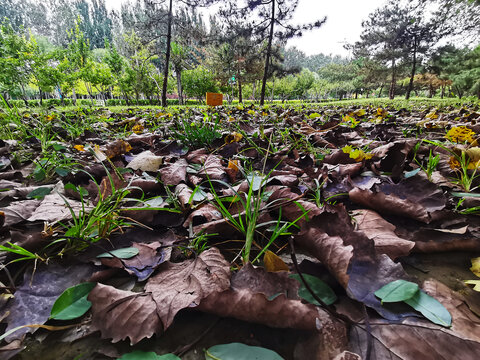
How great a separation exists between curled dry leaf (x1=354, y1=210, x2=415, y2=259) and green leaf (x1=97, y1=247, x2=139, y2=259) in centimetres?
58

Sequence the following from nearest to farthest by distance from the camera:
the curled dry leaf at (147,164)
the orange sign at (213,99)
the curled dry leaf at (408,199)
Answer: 1. the curled dry leaf at (408,199)
2. the curled dry leaf at (147,164)
3. the orange sign at (213,99)

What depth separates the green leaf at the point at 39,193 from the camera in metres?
0.89

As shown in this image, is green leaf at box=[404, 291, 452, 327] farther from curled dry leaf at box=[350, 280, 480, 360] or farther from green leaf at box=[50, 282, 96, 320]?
green leaf at box=[50, 282, 96, 320]

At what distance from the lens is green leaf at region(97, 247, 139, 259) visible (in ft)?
1.92

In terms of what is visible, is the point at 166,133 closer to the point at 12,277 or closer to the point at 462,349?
the point at 12,277

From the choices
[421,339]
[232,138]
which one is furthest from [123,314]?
[232,138]

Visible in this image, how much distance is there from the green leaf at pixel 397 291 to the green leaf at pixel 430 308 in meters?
0.01

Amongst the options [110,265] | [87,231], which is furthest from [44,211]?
[110,265]

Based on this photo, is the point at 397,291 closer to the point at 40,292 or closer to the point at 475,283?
the point at 475,283

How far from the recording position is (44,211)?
75 cm

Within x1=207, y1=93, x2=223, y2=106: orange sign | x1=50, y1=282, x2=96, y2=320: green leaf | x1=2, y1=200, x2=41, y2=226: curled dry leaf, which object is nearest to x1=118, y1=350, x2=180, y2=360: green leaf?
x1=50, y1=282, x2=96, y2=320: green leaf

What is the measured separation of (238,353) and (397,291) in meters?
0.30

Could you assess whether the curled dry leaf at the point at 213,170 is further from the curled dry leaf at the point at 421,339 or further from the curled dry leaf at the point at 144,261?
the curled dry leaf at the point at 421,339

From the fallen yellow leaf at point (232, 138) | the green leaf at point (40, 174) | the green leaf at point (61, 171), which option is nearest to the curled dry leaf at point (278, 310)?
the green leaf at point (61, 171)
